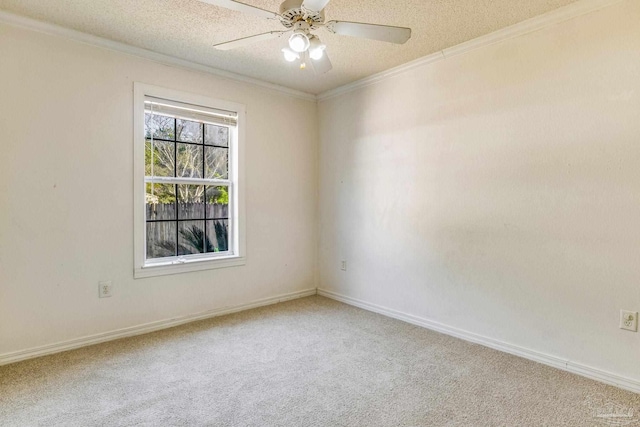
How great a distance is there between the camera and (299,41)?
72.2 inches

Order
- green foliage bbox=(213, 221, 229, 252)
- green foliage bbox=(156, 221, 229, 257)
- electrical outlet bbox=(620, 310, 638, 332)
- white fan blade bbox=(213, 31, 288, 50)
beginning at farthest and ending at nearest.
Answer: green foliage bbox=(213, 221, 229, 252)
green foliage bbox=(156, 221, 229, 257)
electrical outlet bbox=(620, 310, 638, 332)
white fan blade bbox=(213, 31, 288, 50)

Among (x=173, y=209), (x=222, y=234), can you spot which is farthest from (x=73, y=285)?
(x=222, y=234)

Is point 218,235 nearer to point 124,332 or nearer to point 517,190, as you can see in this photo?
point 124,332

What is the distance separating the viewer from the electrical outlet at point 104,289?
2.87 m

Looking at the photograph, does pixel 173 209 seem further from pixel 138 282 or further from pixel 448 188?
pixel 448 188

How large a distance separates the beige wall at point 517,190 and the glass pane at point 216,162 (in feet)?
4.58

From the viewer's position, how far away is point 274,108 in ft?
13.0

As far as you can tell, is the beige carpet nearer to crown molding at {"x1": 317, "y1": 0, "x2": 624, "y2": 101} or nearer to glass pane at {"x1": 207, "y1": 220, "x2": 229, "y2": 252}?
glass pane at {"x1": 207, "y1": 220, "x2": 229, "y2": 252}

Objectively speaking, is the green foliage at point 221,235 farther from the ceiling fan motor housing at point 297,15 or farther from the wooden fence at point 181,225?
the ceiling fan motor housing at point 297,15

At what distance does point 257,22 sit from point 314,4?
1069mm

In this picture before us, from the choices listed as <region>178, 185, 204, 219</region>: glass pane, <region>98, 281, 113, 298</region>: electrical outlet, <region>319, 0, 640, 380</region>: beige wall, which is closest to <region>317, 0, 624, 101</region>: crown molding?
<region>319, 0, 640, 380</region>: beige wall

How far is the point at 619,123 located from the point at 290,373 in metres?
2.61

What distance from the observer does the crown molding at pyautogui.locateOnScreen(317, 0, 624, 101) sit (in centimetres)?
229

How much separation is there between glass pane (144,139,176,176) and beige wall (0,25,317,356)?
184 mm
